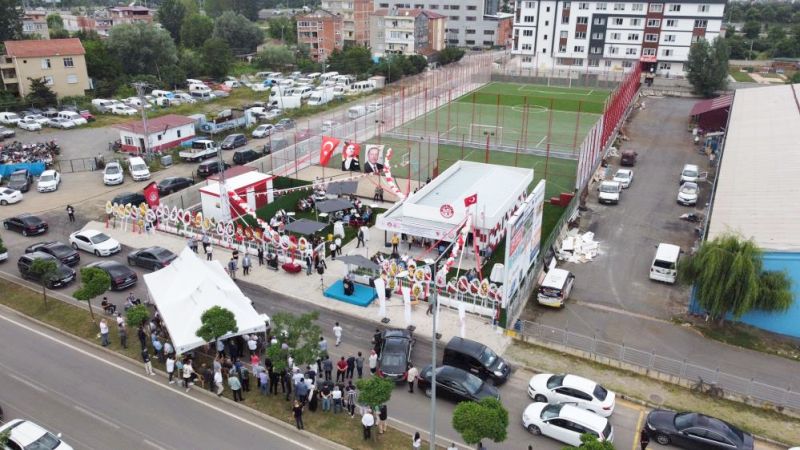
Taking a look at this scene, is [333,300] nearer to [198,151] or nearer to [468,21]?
[198,151]

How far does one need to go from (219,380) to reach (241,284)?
7.85 metres

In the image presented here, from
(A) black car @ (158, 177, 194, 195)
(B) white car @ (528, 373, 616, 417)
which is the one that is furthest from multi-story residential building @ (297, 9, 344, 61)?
(B) white car @ (528, 373, 616, 417)

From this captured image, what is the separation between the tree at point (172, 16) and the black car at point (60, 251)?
83186 mm

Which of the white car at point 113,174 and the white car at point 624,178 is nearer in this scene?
the white car at point 624,178

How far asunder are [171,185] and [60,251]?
33.3 feet

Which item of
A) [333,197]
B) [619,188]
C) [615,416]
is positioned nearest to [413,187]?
[333,197]

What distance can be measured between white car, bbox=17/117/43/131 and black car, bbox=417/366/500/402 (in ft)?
158

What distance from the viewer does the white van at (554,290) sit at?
24312 millimetres

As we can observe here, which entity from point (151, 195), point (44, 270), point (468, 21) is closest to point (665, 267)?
point (151, 195)

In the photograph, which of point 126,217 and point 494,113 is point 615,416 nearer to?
point 126,217

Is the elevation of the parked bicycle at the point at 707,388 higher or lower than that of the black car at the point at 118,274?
lower

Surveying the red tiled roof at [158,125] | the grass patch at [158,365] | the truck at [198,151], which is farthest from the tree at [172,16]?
the grass patch at [158,365]

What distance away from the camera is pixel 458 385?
18266 millimetres

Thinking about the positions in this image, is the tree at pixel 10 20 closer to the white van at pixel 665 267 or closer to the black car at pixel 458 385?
the black car at pixel 458 385
